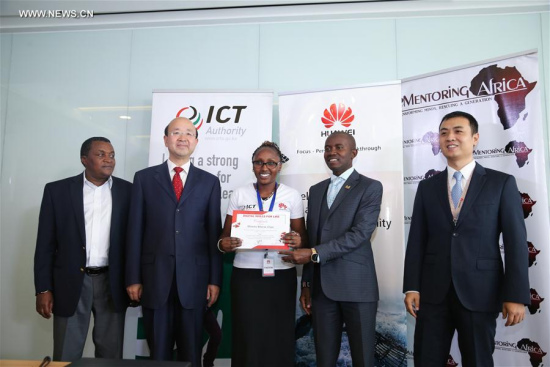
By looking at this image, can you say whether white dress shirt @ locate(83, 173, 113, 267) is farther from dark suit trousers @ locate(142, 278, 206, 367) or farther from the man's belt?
dark suit trousers @ locate(142, 278, 206, 367)

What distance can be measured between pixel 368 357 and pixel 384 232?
123 centimetres

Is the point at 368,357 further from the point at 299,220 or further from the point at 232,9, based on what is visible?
the point at 232,9

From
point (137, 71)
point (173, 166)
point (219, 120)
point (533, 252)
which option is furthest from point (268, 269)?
point (137, 71)

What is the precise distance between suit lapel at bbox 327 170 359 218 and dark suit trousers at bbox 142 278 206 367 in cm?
127

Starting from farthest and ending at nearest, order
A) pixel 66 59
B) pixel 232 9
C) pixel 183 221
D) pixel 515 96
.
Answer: pixel 66 59
pixel 232 9
pixel 515 96
pixel 183 221

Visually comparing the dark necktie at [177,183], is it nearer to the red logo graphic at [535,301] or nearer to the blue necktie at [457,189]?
the blue necktie at [457,189]

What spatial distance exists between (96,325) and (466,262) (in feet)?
9.18

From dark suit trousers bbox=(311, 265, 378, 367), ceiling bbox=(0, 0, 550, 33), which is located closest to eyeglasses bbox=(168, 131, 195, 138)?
dark suit trousers bbox=(311, 265, 378, 367)

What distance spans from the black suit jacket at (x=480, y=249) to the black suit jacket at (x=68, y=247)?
2.28 metres

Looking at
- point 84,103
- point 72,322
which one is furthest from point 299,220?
point 84,103

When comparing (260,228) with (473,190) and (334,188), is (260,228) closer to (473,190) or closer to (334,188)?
(334,188)

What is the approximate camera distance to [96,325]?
9.63 ft

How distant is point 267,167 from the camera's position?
289 centimetres

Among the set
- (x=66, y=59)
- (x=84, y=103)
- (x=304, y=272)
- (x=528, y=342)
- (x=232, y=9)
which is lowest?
(x=528, y=342)
